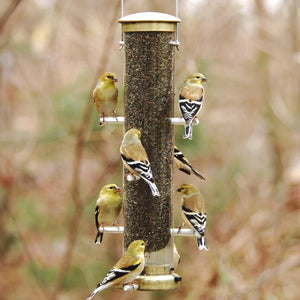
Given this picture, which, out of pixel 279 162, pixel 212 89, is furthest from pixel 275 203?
pixel 212 89

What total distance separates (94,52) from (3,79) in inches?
65.0

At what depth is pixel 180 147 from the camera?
7969mm

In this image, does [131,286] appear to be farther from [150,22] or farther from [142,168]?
[150,22]

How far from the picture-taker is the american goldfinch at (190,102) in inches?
191

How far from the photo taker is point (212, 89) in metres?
11.5

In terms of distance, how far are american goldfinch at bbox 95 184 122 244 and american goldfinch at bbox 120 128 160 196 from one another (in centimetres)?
51

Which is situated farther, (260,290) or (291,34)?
(291,34)

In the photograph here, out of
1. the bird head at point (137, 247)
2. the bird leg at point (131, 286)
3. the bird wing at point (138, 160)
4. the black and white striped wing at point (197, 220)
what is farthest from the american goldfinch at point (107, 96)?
the bird leg at point (131, 286)

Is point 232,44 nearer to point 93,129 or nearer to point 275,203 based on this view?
point 275,203

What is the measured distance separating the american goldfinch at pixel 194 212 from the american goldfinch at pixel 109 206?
0.52m

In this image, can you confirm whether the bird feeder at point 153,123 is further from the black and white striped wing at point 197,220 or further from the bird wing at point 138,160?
the bird wing at point 138,160

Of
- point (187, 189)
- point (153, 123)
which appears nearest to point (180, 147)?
point (187, 189)

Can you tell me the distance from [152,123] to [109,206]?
739 mm

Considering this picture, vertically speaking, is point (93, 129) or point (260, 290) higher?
point (93, 129)
